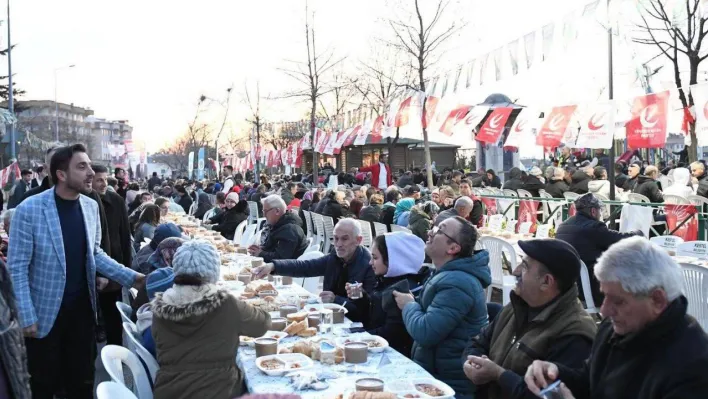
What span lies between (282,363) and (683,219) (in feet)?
27.3

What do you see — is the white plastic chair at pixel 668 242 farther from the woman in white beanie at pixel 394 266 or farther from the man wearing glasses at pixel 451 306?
the man wearing glasses at pixel 451 306

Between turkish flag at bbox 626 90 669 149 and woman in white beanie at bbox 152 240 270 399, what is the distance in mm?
9914

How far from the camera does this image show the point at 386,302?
445 cm

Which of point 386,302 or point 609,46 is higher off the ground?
point 609,46

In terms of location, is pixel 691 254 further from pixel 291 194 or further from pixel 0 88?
pixel 0 88

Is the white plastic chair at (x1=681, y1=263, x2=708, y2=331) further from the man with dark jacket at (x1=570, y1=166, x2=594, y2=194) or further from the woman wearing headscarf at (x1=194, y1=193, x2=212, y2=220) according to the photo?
the woman wearing headscarf at (x1=194, y1=193, x2=212, y2=220)

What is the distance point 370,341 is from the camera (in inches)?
156

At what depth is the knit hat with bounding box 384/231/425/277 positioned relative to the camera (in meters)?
4.74

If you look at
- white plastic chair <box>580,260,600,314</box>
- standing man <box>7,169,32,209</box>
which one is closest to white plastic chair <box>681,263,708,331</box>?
white plastic chair <box>580,260,600,314</box>

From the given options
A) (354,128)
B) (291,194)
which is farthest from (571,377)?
(354,128)

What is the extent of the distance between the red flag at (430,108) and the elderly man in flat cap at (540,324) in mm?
12786

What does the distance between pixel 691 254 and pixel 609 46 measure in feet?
15.6

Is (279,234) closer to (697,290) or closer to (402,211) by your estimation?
(402,211)

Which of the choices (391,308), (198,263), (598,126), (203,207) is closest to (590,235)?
(391,308)
